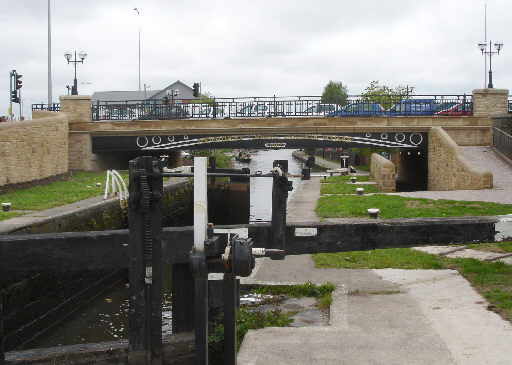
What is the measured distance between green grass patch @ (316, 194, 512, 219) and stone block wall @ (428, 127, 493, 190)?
326 cm

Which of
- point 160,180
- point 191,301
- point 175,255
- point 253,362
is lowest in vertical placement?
point 253,362

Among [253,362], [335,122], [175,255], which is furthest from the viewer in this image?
[335,122]

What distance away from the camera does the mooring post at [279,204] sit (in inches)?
243

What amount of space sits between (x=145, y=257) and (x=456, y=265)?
7.05 meters

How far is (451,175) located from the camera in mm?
23984

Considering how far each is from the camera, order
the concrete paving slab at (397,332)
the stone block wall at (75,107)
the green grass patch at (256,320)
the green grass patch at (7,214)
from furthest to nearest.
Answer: the stone block wall at (75,107), the green grass patch at (7,214), the green grass patch at (256,320), the concrete paving slab at (397,332)

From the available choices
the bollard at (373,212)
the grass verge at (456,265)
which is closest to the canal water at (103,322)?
the grass verge at (456,265)

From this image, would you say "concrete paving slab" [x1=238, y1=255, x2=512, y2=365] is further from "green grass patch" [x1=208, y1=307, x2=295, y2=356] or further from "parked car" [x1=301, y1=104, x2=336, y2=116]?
"parked car" [x1=301, y1=104, x2=336, y2=116]

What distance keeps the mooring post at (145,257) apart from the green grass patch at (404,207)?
1059cm

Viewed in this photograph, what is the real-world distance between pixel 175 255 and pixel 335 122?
23807 mm

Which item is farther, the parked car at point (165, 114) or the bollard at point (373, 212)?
the parked car at point (165, 114)

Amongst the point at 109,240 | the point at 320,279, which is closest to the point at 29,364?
the point at 109,240

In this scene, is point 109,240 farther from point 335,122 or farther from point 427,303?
point 335,122

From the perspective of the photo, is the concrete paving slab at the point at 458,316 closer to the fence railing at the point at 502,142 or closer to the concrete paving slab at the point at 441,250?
the concrete paving slab at the point at 441,250
